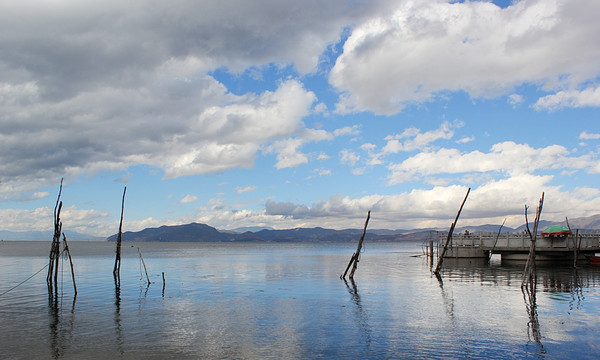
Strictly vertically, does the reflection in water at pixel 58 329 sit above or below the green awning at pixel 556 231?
below

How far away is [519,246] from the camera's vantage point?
239 ft

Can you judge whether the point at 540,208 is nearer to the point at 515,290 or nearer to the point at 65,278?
the point at 515,290

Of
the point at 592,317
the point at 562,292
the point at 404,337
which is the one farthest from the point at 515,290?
the point at 404,337

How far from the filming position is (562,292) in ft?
129

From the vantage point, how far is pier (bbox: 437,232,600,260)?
68750 mm

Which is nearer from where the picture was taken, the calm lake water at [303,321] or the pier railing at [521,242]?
the calm lake water at [303,321]

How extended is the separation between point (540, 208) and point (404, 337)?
80.2ft

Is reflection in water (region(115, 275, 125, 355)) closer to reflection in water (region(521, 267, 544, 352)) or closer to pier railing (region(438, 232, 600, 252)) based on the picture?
reflection in water (region(521, 267, 544, 352))

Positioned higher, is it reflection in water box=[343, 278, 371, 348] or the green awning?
the green awning

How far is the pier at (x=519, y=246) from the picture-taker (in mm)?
68750

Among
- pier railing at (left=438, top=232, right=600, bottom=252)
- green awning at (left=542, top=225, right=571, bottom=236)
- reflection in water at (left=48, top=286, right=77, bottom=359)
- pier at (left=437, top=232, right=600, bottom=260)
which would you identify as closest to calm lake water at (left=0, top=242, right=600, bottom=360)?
reflection in water at (left=48, top=286, right=77, bottom=359)

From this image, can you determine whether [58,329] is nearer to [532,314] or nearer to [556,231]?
[532,314]

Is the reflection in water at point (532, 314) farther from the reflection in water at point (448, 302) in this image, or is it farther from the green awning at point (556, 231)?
the green awning at point (556, 231)

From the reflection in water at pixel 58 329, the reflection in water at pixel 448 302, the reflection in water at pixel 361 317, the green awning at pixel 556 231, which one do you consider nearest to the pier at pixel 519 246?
the green awning at pixel 556 231
